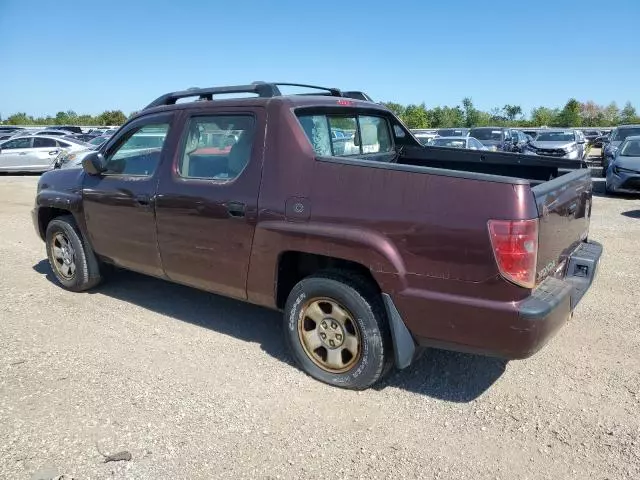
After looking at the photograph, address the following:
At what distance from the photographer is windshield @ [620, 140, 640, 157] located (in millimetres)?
13164

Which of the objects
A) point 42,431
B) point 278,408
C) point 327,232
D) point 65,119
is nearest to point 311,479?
point 278,408

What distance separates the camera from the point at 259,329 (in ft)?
15.2

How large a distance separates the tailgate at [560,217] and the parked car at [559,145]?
16.5 metres

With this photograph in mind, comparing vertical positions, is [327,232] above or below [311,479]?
above

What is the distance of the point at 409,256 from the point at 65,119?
75.7 m

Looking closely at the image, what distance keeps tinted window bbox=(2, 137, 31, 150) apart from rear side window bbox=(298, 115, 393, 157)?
18798mm

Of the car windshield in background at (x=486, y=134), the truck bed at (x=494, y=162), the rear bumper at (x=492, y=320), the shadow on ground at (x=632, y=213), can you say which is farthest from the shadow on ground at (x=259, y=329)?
the car windshield in background at (x=486, y=134)

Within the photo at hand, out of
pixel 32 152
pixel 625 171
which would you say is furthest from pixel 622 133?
pixel 32 152

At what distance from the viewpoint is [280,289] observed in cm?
385

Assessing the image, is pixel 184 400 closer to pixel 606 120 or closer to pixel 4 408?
pixel 4 408

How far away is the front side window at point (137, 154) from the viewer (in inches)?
178

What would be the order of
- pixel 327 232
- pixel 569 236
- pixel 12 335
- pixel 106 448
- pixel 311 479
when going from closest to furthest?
pixel 311 479, pixel 106 448, pixel 327 232, pixel 569 236, pixel 12 335

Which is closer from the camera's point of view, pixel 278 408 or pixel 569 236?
pixel 278 408

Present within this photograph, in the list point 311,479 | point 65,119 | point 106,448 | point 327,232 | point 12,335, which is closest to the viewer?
point 311,479
